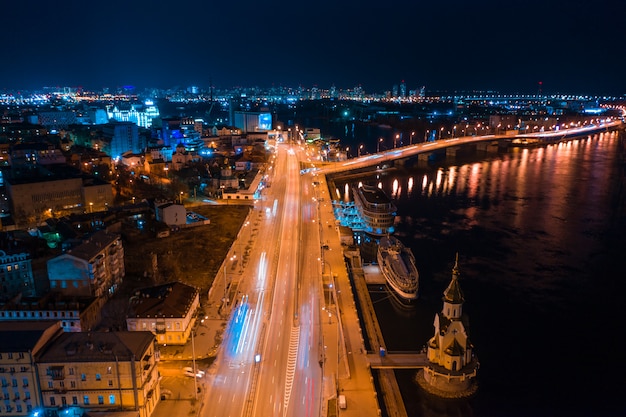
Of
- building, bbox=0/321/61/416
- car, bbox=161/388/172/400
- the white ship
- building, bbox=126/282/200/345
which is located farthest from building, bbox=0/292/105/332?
the white ship

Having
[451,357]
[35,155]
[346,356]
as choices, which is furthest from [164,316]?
[35,155]

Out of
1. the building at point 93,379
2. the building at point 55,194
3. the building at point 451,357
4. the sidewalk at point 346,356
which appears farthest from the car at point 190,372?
the building at point 55,194

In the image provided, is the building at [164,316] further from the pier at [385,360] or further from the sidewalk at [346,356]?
the pier at [385,360]

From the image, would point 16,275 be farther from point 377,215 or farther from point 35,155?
point 377,215

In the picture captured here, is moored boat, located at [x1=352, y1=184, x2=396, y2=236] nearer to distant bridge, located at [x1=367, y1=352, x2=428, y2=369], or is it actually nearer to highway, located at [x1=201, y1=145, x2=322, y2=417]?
highway, located at [x1=201, y1=145, x2=322, y2=417]

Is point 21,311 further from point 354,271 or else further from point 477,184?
point 477,184

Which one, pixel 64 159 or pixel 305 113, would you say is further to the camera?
pixel 305 113

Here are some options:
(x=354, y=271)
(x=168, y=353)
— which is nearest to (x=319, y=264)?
(x=354, y=271)
